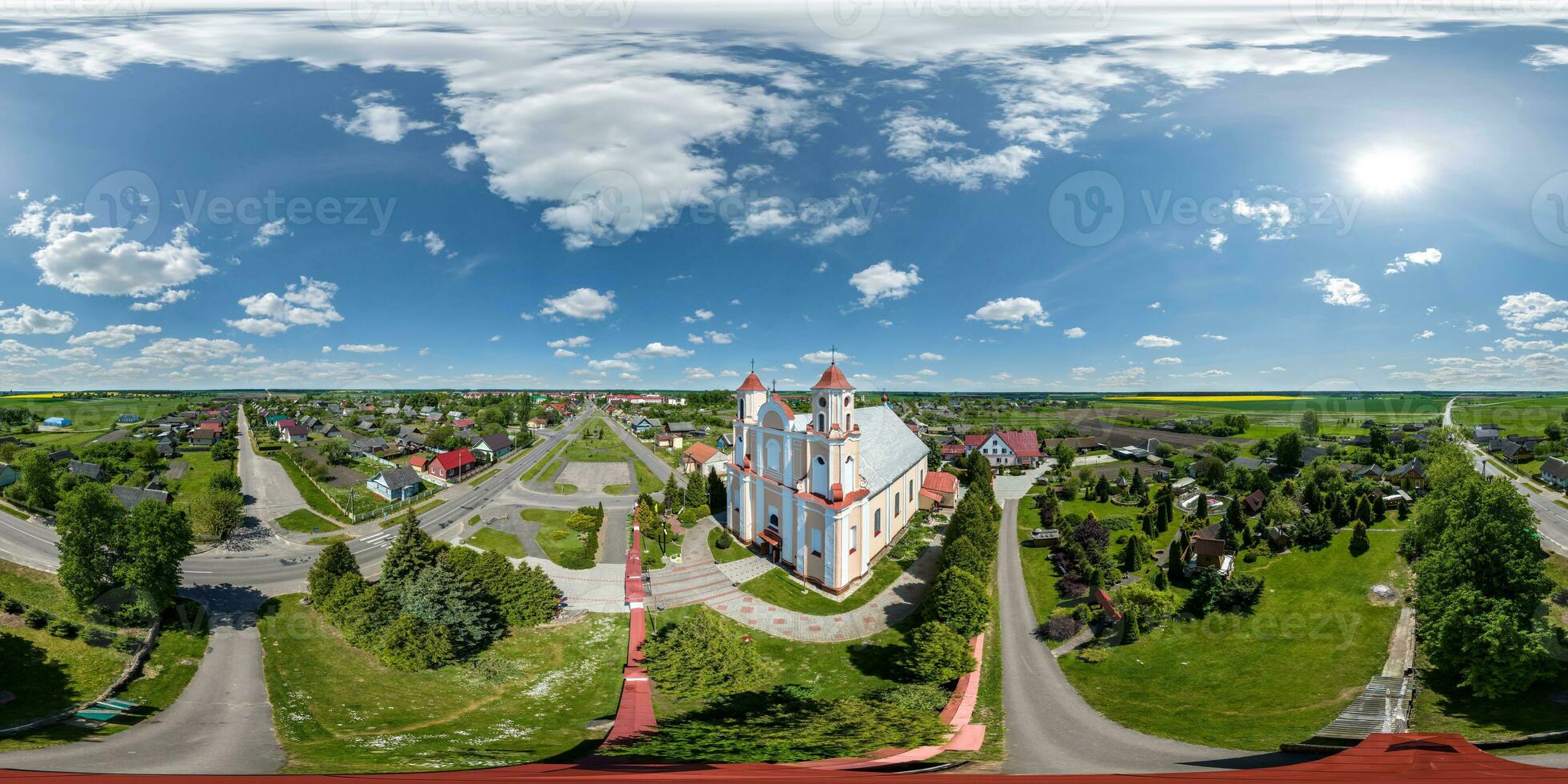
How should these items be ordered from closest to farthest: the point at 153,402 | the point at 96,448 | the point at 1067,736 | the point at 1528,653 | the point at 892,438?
the point at 1528,653
the point at 1067,736
the point at 96,448
the point at 153,402
the point at 892,438

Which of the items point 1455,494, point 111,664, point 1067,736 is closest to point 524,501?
point 111,664

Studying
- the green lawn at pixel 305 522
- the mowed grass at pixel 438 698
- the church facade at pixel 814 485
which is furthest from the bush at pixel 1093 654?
the green lawn at pixel 305 522

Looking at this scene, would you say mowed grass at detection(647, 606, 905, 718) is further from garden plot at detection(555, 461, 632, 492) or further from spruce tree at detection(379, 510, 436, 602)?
garden plot at detection(555, 461, 632, 492)

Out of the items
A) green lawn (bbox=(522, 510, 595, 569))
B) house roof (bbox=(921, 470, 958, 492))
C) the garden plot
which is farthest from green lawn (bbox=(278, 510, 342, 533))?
house roof (bbox=(921, 470, 958, 492))

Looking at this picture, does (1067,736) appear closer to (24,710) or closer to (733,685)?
(733,685)

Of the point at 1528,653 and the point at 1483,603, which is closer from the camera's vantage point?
the point at 1528,653

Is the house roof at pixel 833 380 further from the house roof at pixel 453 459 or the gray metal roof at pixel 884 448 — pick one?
the house roof at pixel 453 459
